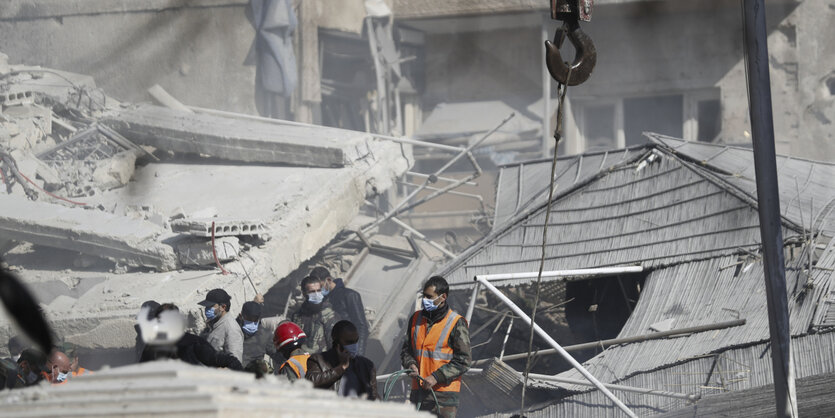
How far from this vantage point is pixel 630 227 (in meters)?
8.57

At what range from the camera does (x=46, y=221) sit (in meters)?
9.09

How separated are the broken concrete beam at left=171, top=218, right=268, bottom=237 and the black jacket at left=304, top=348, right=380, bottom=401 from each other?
13.0 ft

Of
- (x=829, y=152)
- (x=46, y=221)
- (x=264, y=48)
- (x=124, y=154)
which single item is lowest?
(x=46, y=221)

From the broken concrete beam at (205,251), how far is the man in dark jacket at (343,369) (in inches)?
157

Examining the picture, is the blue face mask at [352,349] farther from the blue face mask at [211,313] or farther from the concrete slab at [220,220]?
the concrete slab at [220,220]

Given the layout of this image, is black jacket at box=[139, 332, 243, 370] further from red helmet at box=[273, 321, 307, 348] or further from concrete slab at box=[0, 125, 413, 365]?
concrete slab at box=[0, 125, 413, 365]

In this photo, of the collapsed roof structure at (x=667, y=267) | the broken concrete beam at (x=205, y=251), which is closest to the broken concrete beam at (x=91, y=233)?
the broken concrete beam at (x=205, y=251)

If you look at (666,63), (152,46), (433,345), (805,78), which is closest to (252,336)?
(433,345)

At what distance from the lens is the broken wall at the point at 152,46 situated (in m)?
15.2

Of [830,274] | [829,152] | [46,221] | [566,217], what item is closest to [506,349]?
[566,217]

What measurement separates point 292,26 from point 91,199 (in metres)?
5.44

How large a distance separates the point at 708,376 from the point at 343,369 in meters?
2.72

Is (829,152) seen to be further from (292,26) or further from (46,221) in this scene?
(46,221)

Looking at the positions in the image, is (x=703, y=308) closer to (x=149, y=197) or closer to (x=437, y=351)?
(x=437, y=351)
